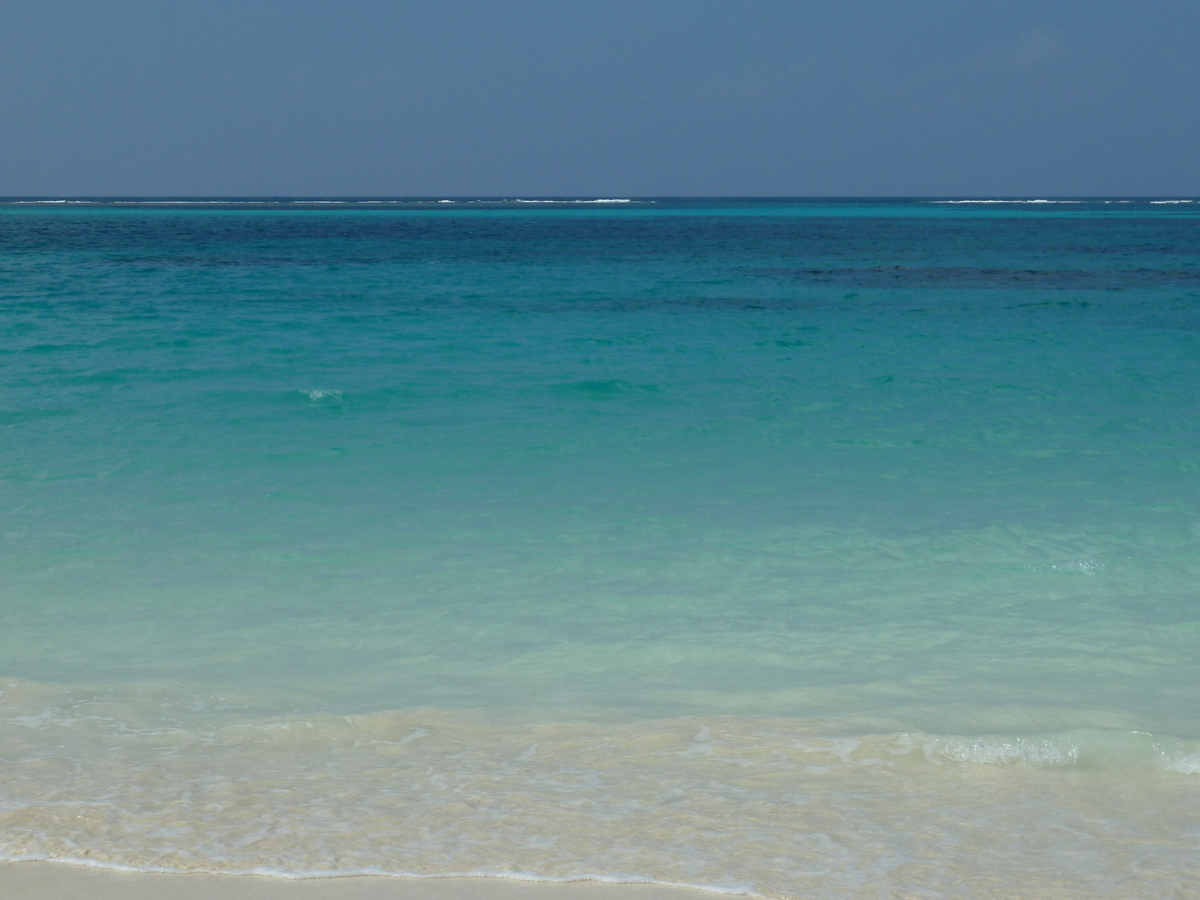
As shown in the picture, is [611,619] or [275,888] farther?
[611,619]

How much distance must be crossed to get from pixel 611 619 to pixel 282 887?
108 inches

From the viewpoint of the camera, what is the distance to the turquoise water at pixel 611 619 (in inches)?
147

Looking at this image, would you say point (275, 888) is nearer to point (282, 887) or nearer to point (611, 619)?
point (282, 887)

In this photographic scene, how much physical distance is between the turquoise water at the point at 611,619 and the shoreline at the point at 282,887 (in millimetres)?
72

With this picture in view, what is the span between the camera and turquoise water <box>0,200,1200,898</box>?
147 inches

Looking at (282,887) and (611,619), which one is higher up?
(282,887)

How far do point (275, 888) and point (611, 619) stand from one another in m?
2.76

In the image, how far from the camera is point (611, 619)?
5.90 metres

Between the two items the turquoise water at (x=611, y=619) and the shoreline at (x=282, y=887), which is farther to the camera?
the turquoise water at (x=611, y=619)

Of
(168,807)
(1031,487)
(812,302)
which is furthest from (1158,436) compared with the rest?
(812,302)

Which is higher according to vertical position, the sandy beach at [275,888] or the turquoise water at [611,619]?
the sandy beach at [275,888]

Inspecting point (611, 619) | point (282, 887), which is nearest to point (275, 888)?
point (282, 887)

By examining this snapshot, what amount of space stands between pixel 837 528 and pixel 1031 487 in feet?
6.41

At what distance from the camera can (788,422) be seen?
10.9m
